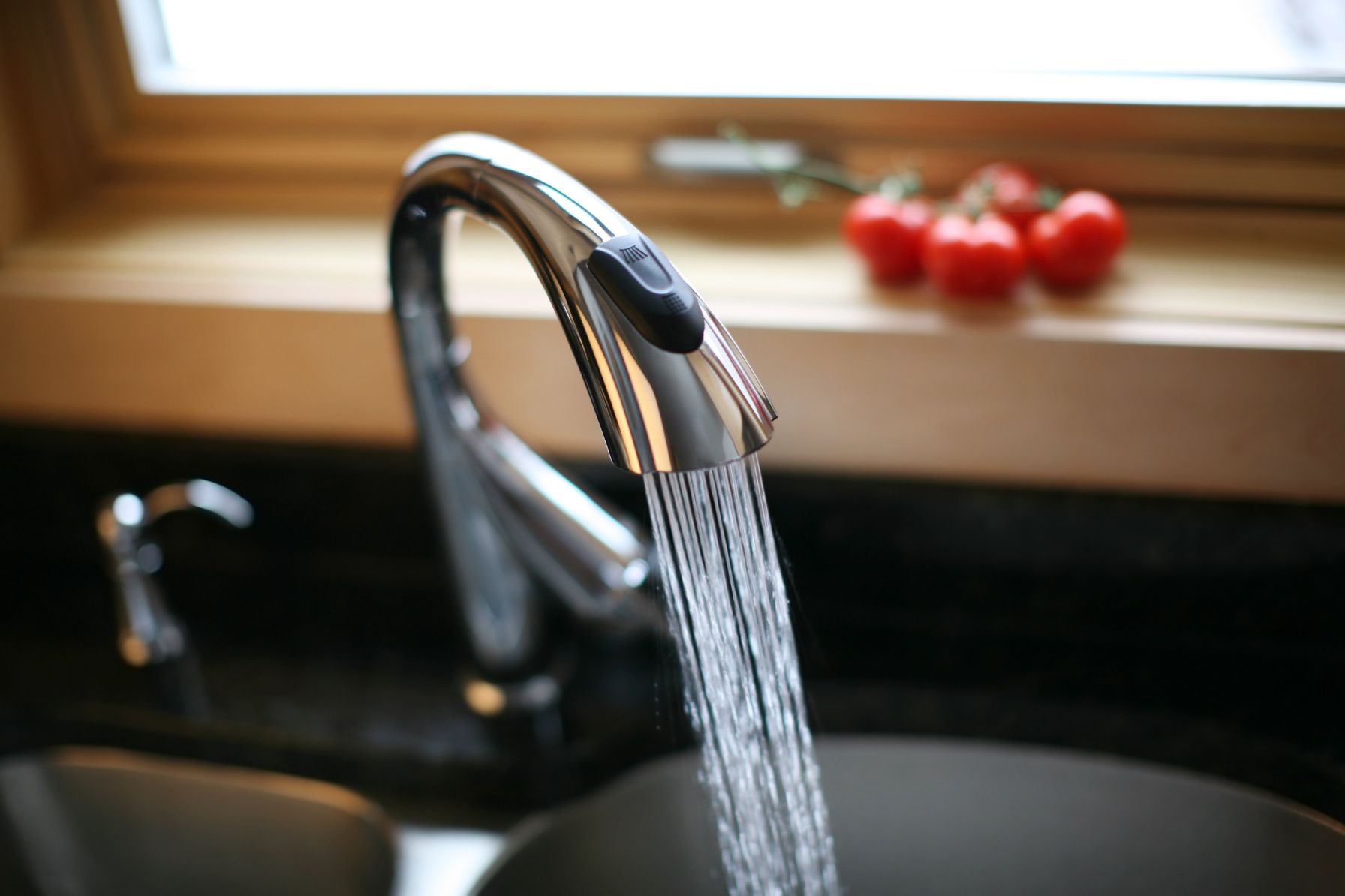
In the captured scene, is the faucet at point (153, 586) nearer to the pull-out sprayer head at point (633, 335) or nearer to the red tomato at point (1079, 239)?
the pull-out sprayer head at point (633, 335)

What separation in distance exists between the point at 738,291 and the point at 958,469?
7.5 inches

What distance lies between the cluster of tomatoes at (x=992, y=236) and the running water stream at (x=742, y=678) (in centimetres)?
24

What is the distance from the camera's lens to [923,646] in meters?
0.79

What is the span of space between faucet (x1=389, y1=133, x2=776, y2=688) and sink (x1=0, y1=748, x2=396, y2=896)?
165 mm

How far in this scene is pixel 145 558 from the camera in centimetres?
79

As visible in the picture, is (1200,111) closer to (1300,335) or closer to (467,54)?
(1300,335)

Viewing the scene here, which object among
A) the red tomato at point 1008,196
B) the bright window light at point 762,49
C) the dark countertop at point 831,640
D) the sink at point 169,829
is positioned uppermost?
the bright window light at point 762,49

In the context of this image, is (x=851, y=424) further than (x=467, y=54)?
No

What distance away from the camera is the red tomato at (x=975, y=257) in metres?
0.71

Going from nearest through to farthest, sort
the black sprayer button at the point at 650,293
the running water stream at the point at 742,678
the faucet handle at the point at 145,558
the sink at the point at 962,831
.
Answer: the black sprayer button at the point at 650,293 < the running water stream at the point at 742,678 < the sink at the point at 962,831 < the faucet handle at the point at 145,558

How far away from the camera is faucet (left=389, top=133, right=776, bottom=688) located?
0.43m

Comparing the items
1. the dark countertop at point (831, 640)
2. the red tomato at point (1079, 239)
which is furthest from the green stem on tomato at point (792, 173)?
the dark countertop at point (831, 640)

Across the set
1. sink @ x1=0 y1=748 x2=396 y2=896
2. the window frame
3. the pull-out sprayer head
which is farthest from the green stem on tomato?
sink @ x1=0 y1=748 x2=396 y2=896

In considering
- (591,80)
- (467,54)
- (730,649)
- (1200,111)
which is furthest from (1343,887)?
(467,54)
